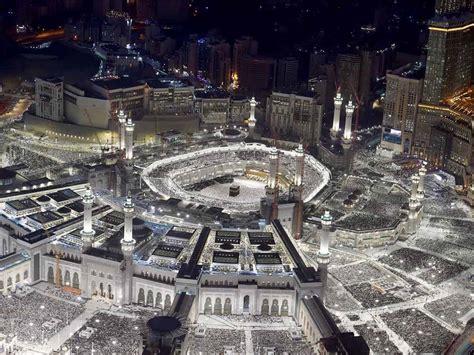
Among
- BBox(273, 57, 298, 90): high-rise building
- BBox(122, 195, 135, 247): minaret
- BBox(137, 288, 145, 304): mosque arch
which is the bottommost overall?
BBox(137, 288, 145, 304): mosque arch

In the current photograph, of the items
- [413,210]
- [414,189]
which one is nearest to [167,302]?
[413,210]

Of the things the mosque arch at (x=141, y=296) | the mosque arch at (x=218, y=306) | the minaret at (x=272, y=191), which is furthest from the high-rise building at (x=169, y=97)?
the mosque arch at (x=218, y=306)

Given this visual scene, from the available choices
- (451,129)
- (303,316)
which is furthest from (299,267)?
(451,129)

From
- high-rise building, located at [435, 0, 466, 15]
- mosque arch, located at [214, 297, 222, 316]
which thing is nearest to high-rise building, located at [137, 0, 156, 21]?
high-rise building, located at [435, 0, 466, 15]

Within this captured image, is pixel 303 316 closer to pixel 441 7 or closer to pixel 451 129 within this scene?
pixel 451 129

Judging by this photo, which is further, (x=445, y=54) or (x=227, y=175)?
(x=445, y=54)

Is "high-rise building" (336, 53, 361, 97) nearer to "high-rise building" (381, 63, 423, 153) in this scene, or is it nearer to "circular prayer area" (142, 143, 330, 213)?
"high-rise building" (381, 63, 423, 153)

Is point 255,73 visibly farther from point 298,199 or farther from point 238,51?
point 298,199
